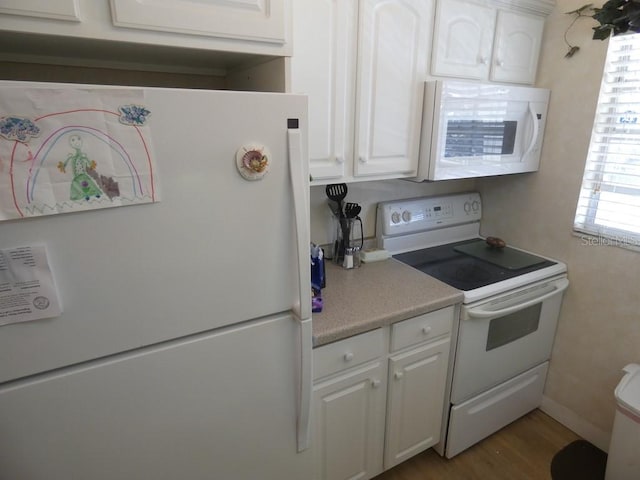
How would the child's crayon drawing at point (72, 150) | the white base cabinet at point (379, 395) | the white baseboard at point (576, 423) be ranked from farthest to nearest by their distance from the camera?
the white baseboard at point (576, 423), the white base cabinet at point (379, 395), the child's crayon drawing at point (72, 150)

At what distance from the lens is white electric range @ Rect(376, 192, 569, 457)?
5.66 ft

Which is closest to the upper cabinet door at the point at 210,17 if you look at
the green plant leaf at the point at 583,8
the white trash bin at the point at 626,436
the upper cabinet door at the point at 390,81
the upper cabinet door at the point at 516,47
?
the upper cabinet door at the point at 390,81

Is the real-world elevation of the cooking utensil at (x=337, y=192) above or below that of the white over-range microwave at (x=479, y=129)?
below

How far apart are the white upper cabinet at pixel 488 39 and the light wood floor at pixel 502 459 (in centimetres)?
189

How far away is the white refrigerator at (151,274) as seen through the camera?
0.77 meters

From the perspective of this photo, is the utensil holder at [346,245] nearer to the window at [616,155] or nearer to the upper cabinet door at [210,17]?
the upper cabinet door at [210,17]

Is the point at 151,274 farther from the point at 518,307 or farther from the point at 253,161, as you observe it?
the point at 518,307

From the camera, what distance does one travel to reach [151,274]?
902 mm

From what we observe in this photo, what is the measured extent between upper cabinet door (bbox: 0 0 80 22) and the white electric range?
153cm

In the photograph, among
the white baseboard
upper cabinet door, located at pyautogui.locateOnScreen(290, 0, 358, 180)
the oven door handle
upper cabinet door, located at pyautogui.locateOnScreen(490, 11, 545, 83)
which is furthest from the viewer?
the white baseboard

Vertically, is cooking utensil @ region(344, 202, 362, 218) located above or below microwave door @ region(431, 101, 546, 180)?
below

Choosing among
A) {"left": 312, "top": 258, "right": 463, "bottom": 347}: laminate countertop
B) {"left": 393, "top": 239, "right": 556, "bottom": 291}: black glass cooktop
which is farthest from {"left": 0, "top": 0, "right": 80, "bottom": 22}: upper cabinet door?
{"left": 393, "top": 239, "right": 556, "bottom": 291}: black glass cooktop

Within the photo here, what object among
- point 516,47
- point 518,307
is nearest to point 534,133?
point 516,47

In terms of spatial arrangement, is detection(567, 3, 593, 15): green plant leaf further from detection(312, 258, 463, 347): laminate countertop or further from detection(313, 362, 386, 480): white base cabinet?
detection(313, 362, 386, 480): white base cabinet
